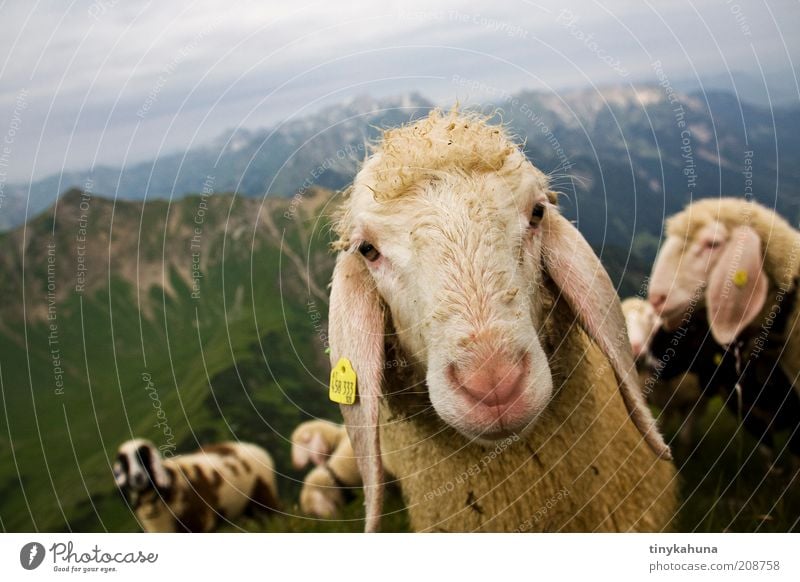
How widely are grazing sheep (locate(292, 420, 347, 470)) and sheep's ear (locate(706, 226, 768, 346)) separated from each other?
1.91 meters

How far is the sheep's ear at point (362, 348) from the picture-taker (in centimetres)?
246

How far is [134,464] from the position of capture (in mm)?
3389

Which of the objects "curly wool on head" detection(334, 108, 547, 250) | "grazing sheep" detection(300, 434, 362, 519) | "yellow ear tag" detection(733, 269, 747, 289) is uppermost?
"curly wool on head" detection(334, 108, 547, 250)

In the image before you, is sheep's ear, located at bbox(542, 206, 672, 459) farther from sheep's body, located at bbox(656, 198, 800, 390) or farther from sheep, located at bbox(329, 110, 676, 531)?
sheep's body, located at bbox(656, 198, 800, 390)

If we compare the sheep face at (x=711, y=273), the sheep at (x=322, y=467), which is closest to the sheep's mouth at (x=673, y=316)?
the sheep face at (x=711, y=273)

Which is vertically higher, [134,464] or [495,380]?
[495,380]

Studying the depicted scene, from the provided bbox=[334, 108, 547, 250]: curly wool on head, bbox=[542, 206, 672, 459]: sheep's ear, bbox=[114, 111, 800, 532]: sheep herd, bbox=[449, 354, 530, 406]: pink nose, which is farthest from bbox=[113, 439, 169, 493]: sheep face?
bbox=[542, 206, 672, 459]: sheep's ear

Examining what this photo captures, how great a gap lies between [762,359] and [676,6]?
5.03 feet

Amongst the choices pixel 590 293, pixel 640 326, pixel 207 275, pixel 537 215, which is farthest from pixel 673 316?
pixel 207 275

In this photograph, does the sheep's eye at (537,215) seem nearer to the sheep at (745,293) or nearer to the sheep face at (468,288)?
the sheep face at (468,288)

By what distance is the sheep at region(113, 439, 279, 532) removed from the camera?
12.1 feet

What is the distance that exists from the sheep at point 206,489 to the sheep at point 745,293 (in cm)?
221

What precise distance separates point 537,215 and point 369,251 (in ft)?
1.87

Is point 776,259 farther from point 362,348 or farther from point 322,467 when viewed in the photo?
point 322,467
